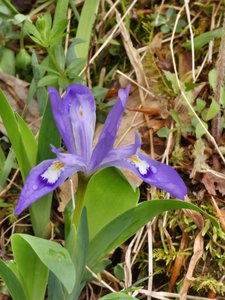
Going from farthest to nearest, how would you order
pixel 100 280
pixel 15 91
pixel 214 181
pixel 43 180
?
pixel 15 91, pixel 214 181, pixel 100 280, pixel 43 180

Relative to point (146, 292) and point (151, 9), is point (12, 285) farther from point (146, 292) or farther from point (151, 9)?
point (151, 9)

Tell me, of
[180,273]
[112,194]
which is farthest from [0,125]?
[180,273]

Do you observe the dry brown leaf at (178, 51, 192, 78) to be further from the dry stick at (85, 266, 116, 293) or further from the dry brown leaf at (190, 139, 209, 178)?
the dry stick at (85, 266, 116, 293)

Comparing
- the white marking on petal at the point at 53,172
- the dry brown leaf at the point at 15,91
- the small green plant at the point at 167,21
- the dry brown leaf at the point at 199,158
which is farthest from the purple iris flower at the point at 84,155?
the small green plant at the point at 167,21

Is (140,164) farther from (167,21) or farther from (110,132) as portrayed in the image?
(167,21)

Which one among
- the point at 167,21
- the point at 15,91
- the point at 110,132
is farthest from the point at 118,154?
the point at 167,21

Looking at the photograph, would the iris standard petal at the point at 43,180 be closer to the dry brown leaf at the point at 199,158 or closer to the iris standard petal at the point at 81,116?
the iris standard petal at the point at 81,116

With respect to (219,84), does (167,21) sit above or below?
above
